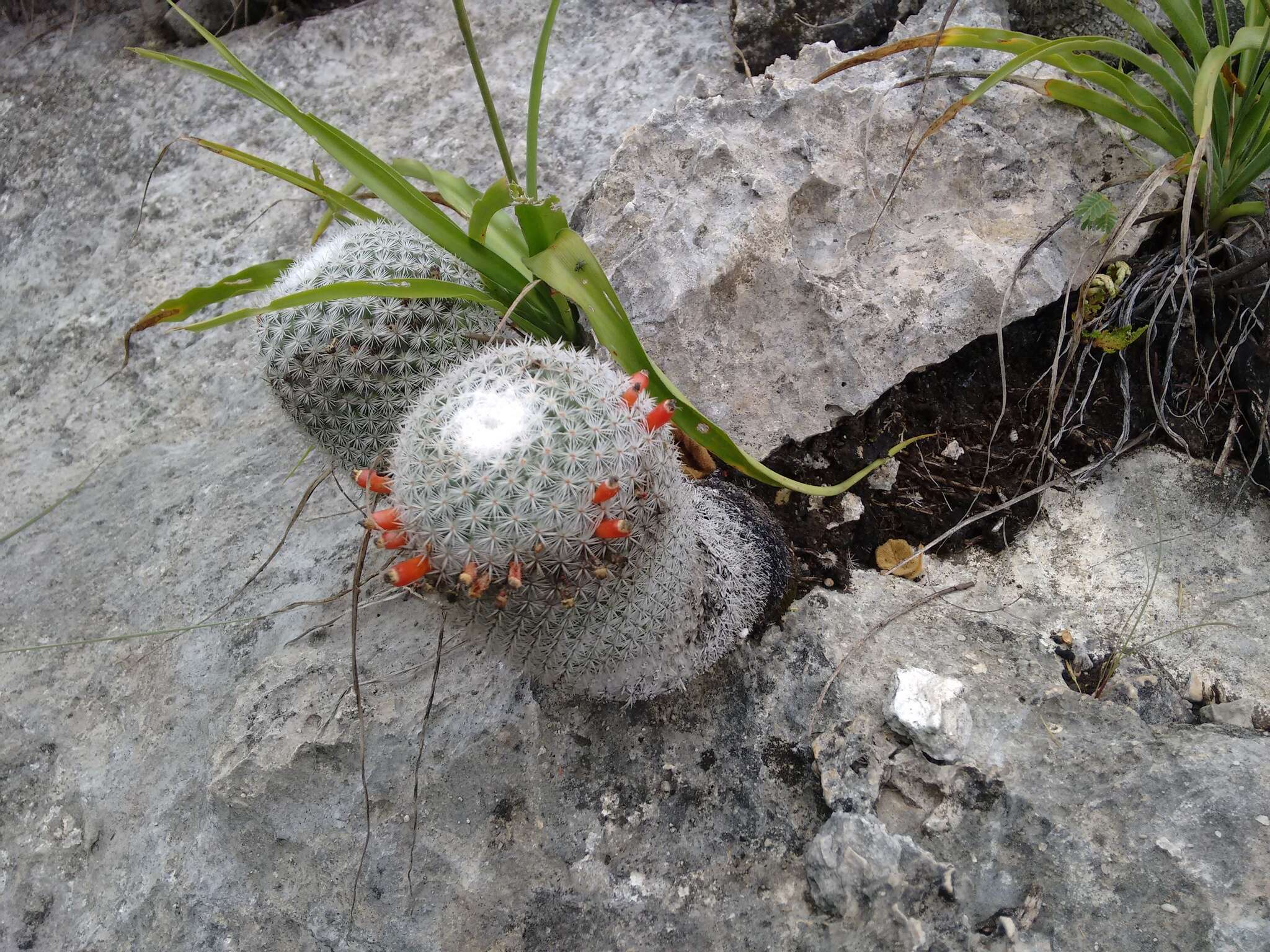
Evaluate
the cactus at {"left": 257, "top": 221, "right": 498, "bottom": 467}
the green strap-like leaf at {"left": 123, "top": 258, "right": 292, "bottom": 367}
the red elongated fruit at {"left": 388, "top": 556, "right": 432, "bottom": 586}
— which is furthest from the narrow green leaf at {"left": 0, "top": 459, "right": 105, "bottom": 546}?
the red elongated fruit at {"left": 388, "top": 556, "right": 432, "bottom": 586}

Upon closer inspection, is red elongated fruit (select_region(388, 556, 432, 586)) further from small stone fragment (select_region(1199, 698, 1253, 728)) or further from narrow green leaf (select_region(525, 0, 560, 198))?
small stone fragment (select_region(1199, 698, 1253, 728))

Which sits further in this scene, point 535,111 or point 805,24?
point 805,24

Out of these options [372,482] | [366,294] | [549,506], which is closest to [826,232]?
[366,294]

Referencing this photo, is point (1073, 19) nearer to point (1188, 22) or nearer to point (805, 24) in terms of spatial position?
point (1188, 22)

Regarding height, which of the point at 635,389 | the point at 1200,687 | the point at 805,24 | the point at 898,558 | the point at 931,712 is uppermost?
the point at 635,389

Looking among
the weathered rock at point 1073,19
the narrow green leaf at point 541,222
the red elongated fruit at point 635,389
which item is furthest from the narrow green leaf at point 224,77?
the weathered rock at point 1073,19

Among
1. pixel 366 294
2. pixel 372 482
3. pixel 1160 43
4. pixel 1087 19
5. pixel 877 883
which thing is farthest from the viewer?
pixel 1087 19

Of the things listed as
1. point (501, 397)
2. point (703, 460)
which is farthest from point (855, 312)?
point (501, 397)
